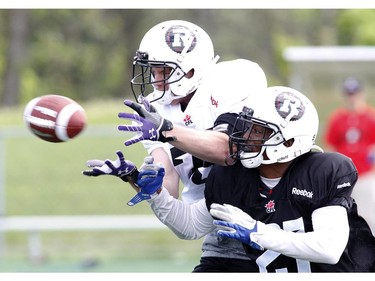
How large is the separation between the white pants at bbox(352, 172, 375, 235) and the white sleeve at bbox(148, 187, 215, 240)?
5.18 m

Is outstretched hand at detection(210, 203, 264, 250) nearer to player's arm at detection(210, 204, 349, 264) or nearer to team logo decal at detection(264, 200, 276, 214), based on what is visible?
player's arm at detection(210, 204, 349, 264)

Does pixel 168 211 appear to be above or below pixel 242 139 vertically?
below

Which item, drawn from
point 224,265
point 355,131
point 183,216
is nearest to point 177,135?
point 183,216

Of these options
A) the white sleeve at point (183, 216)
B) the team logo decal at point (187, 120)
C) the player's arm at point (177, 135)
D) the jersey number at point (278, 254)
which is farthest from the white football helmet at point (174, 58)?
the jersey number at point (278, 254)

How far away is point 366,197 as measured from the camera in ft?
32.9

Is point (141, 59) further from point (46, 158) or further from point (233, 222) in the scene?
point (46, 158)

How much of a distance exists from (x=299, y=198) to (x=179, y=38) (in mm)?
1091

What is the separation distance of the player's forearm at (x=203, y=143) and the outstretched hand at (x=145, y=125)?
1.4 inches

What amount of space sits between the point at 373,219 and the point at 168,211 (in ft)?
18.0

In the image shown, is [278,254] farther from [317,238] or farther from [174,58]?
[174,58]

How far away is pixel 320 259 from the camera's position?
165 inches

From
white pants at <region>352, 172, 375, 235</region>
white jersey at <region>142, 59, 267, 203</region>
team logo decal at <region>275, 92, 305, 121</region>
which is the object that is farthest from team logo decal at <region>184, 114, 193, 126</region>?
white pants at <region>352, 172, 375, 235</region>

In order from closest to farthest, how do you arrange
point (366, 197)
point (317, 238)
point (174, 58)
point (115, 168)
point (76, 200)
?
1. point (317, 238)
2. point (115, 168)
3. point (174, 58)
4. point (366, 197)
5. point (76, 200)

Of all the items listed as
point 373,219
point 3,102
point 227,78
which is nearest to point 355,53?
point 373,219
